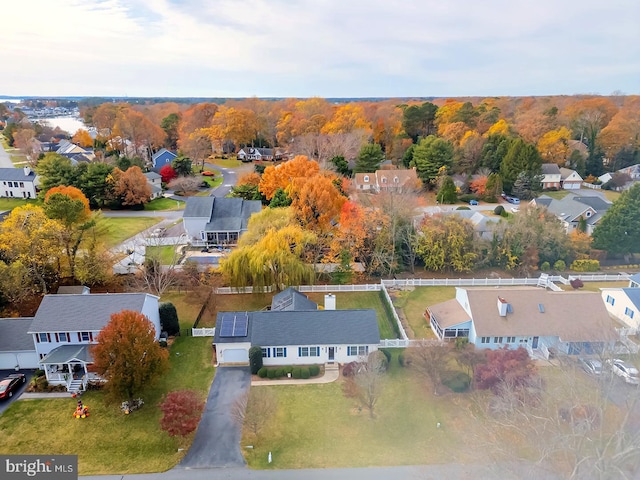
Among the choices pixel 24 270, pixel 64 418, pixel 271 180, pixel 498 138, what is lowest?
pixel 64 418

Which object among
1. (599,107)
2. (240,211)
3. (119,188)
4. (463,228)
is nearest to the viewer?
(463,228)

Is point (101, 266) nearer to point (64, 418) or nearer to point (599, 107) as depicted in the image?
point (64, 418)

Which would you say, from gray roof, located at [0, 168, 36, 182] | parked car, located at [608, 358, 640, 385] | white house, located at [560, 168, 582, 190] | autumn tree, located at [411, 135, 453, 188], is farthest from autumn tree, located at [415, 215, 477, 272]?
gray roof, located at [0, 168, 36, 182]

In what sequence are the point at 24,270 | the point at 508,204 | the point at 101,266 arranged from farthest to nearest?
the point at 508,204 < the point at 101,266 < the point at 24,270

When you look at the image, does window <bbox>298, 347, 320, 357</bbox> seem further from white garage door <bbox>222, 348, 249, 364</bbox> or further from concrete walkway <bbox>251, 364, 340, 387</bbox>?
white garage door <bbox>222, 348, 249, 364</bbox>

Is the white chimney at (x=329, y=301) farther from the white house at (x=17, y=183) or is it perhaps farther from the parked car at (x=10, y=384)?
the white house at (x=17, y=183)

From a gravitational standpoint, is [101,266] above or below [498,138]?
below

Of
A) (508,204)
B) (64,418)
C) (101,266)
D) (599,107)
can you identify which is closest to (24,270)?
(101,266)

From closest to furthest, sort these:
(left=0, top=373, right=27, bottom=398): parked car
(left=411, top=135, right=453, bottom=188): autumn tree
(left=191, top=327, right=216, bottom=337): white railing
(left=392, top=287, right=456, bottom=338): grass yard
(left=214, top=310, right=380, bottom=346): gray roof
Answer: (left=0, top=373, right=27, bottom=398): parked car
(left=214, top=310, right=380, bottom=346): gray roof
(left=191, top=327, right=216, bottom=337): white railing
(left=392, top=287, right=456, bottom=338): grass yard
(left=411, top=135, right=453, bottom=188): autumn tree
